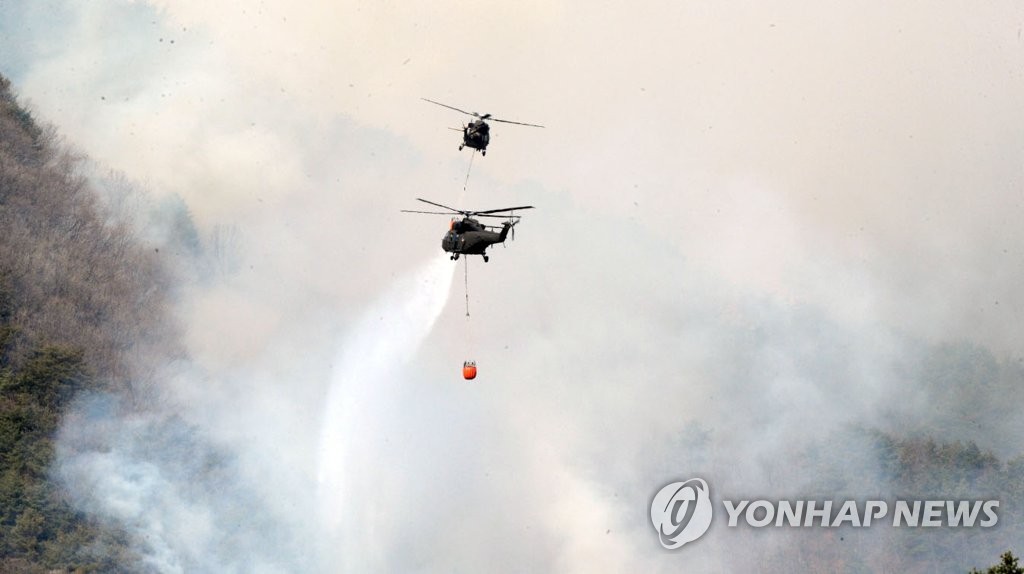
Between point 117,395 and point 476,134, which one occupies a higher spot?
point 476,134

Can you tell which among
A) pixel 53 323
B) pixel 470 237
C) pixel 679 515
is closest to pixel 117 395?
pixel 53 323

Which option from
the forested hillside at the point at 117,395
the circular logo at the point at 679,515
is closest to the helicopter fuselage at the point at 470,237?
the forested hillside at the point at 117,395

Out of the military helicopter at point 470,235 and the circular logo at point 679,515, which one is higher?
the military helicopter at point 470,235

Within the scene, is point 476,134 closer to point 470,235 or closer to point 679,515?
point 470,235

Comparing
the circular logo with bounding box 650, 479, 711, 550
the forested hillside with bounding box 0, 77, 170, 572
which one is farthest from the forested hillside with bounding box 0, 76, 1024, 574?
the circular logo with bounding box 650, 479, 711, 550

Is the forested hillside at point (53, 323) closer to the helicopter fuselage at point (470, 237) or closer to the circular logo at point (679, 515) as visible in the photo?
the helicopter fuselage at point (470, 237)

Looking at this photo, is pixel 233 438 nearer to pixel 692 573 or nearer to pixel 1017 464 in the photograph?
pixel 692 573
